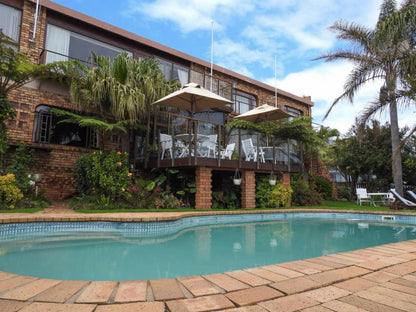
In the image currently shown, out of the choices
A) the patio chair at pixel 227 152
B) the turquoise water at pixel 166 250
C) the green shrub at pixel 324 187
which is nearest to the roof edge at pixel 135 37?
the patio chair at pixel 227 152

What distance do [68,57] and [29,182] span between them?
463 centimetres

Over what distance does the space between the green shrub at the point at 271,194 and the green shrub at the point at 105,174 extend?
15.7 ft

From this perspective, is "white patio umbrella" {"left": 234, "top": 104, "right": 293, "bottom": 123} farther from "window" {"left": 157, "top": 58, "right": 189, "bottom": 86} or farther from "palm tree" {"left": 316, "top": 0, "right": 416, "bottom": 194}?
"window" {"left": 157, "top": 58, "right": 189, "bottom": 86}

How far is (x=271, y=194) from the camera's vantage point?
32.5 ft

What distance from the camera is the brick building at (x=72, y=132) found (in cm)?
861

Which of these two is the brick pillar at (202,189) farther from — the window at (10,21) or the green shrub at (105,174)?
the window at (10,21)

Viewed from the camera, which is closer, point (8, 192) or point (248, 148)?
point (8, 192)

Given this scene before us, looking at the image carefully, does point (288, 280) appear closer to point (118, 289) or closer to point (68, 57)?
point (118, 289)

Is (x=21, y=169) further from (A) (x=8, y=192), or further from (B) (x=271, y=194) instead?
(B) (x=271, y=194)

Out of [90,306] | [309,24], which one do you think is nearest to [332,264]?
[90,306]

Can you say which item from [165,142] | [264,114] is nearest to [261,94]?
[264,114]

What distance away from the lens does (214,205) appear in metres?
9.02

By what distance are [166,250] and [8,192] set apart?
15.7 feet

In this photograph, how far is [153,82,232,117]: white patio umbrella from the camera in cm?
850
